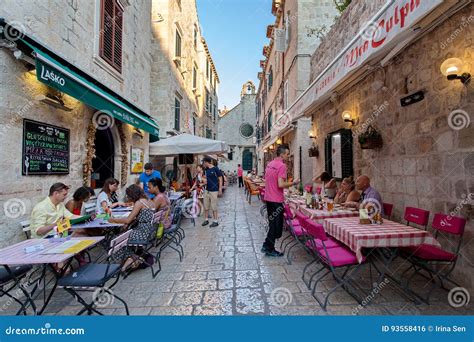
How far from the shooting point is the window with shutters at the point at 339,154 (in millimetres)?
5988

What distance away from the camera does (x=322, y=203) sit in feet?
15.2

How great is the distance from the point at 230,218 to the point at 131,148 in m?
3.71

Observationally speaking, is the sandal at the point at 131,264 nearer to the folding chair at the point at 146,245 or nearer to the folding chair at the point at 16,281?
the folding chair at the point at 146,245

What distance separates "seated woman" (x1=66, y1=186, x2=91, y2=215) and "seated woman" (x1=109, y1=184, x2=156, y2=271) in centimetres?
64

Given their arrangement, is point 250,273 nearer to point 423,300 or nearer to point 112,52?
point 423,300

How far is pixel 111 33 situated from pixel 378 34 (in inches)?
248

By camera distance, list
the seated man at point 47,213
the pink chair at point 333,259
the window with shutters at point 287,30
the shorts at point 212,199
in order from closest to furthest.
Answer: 1. the pink chair at point 333,259
2. the seated man at point 47,213
3. the shorts at point 212,199
4. the window with shutters at point 287,30

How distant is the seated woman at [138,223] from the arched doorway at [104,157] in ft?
11.4

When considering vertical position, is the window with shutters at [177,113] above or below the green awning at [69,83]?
above

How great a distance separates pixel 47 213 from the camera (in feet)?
10.9

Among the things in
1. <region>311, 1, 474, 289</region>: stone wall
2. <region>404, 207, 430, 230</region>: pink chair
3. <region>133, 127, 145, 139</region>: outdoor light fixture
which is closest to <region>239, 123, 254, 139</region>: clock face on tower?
<region>133, 127, 145, 139</region>: outdoor light fixture

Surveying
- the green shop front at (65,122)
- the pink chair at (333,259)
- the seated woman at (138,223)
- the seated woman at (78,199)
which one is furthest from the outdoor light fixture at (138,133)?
the pink chair at (333,259)

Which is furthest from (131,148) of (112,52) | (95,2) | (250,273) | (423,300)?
(423,300)

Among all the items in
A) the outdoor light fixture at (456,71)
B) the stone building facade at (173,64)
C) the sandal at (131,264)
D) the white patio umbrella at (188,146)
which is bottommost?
the sandal at (131,264)
